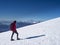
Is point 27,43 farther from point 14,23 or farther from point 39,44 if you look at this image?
point 14,23

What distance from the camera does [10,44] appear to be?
1507 cm

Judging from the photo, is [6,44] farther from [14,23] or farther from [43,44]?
[43,44]

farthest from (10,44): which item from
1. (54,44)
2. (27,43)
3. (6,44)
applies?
(54,44)

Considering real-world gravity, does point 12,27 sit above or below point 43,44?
above

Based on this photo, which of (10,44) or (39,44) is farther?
(10,44)

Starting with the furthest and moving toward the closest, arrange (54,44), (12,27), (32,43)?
(12,27) → (32,43) → (54,44)

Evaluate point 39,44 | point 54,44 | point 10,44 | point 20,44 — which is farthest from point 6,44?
point 54,44

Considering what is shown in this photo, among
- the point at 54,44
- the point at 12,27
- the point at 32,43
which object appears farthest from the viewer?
the point at 12,27

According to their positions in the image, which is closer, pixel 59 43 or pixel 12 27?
pixel 59 43

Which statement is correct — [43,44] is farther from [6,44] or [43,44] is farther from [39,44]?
[6,44]

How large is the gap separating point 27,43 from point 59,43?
8.33 ft

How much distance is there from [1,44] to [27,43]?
221 cm

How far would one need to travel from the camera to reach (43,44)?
13.9m

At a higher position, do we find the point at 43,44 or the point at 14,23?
the point at 14,23
